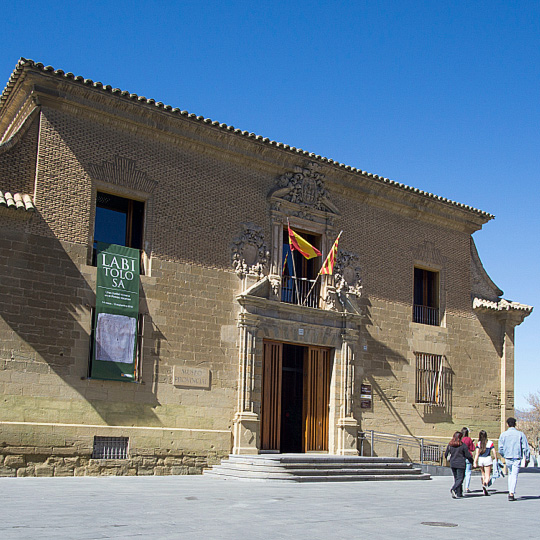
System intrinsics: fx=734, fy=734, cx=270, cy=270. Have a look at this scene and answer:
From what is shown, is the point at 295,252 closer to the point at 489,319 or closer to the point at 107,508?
the point at 489,319

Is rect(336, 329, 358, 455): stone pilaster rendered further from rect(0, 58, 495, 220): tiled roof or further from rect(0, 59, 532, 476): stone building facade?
rect(0, 58, 495, 220): tiled roof

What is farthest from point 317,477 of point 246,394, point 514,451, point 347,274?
point 347,274

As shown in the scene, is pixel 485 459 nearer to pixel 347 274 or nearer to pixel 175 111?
pixel 347 274

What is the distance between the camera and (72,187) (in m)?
14.9

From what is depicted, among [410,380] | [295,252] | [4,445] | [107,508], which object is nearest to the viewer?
[107,508]

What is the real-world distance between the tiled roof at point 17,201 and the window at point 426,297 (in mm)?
11083

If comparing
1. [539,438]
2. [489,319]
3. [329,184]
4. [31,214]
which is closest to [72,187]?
[31,214]

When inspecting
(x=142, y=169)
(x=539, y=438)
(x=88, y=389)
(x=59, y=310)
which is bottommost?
(x=539, y=438)

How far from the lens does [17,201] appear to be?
14078 millimetres

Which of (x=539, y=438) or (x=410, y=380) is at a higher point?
(x=410, y=380)

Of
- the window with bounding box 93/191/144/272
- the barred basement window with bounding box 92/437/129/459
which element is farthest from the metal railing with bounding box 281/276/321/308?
the barred basement window with bounding box 92/437/129/459

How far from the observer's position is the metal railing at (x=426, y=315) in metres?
Result: 20.6

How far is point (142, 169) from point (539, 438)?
48263mm

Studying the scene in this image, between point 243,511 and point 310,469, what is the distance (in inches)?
238
